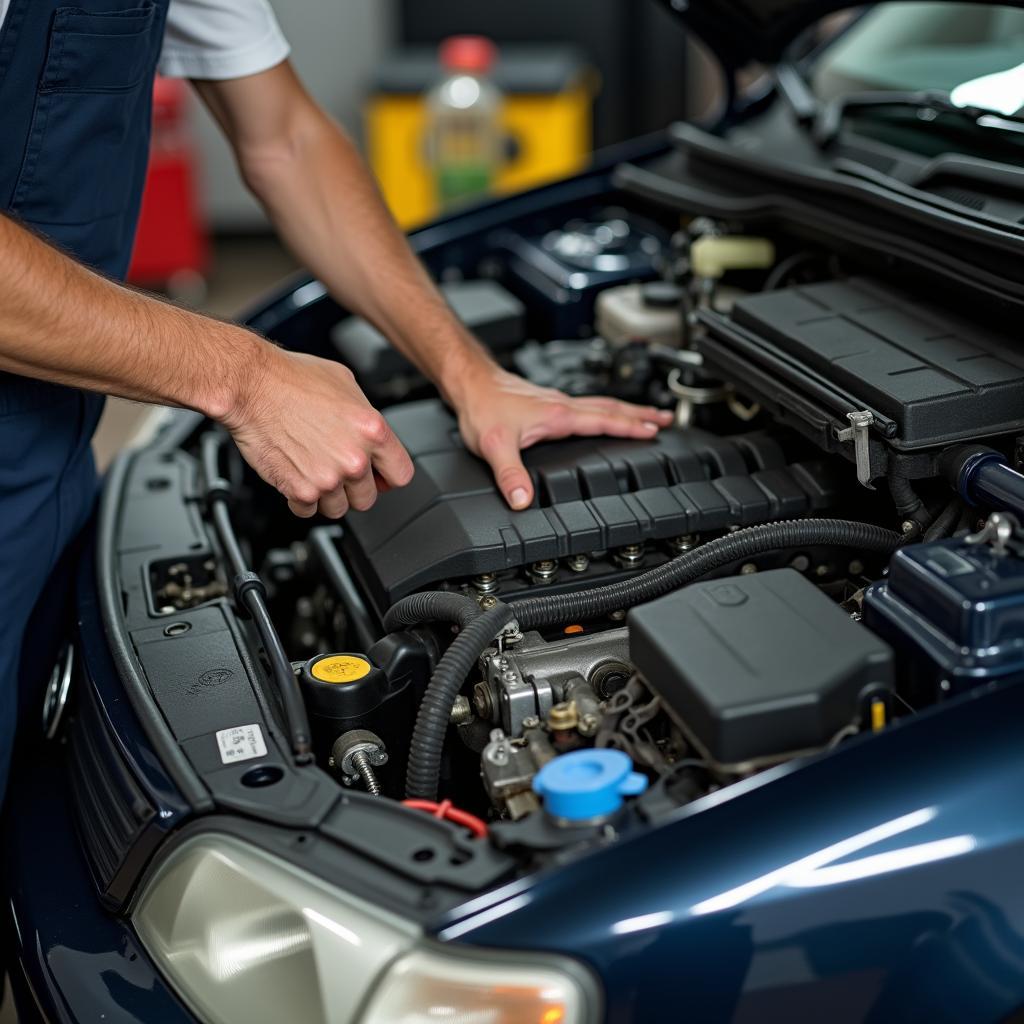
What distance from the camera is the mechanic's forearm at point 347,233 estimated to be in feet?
5.44

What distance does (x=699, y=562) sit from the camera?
1.21m

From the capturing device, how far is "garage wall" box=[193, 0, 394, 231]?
5.59m

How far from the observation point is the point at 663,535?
1302 millimetres

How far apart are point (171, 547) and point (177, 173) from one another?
376cm

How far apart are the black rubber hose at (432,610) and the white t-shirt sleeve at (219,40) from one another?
31.9 inches

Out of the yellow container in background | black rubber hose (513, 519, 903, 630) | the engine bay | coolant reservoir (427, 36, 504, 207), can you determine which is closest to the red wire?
the engine bay

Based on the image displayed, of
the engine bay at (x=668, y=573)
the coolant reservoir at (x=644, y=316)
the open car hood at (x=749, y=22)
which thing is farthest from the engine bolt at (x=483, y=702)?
the open car hood at (x=749, y=22)

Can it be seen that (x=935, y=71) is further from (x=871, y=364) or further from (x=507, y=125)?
(x=507, y=125)

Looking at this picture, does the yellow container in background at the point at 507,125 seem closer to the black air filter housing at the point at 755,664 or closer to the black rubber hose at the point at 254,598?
the black rubber hose at the point at 254,598

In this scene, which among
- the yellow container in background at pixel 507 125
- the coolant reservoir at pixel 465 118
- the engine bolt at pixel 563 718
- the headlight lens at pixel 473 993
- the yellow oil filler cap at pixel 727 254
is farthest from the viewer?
the yellow container in background at pixel 507 125

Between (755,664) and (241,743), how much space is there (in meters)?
0.45

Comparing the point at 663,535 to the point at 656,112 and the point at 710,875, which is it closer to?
the point at 710,875

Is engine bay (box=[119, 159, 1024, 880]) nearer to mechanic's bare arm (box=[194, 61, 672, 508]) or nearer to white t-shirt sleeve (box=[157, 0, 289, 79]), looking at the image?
mechanic's bare arm (box=[194, 61, 672, 508])

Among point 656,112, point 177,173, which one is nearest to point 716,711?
point 177,173
